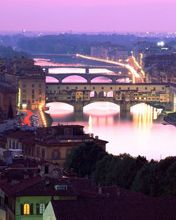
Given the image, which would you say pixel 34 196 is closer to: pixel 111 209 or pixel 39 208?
pixel 39 208

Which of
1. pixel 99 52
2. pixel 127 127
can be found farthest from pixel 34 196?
pixel 99 52

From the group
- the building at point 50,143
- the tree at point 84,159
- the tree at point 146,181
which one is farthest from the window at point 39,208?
the building at point 50,143

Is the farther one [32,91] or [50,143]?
[32,91]

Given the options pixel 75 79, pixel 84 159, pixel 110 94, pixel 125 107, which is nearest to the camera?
pixel 84 159

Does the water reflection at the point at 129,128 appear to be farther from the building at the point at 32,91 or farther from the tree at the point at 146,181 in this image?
the tree at the point at 146,181

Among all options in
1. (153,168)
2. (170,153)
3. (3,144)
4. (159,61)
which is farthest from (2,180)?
(159,61)

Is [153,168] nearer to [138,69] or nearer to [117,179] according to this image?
[117,179]
